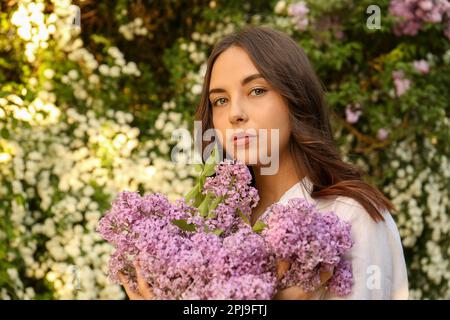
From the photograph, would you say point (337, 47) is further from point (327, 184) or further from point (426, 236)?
point (327, 184)

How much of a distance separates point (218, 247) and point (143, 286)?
0.18 meters

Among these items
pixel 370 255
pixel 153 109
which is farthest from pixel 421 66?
pixel 370 255

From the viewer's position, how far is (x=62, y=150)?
385 centimetres

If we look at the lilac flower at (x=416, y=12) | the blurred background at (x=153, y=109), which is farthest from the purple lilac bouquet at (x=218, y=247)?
the lilac flower at (x=416, y=12)

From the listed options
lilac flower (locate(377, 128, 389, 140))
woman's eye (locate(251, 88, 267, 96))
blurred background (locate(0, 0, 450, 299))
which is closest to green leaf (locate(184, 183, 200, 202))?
woman's eye (locate(251, 88, 267, 96))

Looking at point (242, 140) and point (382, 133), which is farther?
point (382, 133)

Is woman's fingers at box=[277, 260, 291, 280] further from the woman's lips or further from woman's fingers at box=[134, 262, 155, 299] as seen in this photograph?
the woman's lips

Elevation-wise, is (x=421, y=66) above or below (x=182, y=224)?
above

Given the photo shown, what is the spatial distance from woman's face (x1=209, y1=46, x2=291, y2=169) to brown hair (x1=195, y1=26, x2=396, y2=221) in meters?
0.03

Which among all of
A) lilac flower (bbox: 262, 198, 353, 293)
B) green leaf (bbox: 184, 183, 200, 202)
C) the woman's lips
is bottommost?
lilac flower (bbox: 262, 198, 353, 293)

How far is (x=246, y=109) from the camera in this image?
68.6 inches

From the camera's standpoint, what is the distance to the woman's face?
1.75m

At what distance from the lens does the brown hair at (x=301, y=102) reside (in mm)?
1795

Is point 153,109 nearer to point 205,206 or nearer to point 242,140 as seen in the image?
point 242,140
